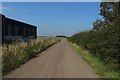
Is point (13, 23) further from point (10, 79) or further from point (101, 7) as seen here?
point (10, 79)

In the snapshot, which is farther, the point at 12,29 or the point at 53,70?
→ the point at 12,29

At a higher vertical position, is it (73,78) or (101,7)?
(101,7)

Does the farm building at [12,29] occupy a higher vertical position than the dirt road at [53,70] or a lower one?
higher

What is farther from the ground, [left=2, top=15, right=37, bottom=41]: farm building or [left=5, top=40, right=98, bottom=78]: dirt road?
[left=2, top=15, right=37, bottom=41]: farm building

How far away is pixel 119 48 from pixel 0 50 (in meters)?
7.79

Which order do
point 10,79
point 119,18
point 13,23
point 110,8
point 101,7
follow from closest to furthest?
point 10,79 → point 119,18 → point 110,8 → point 101,7 → point 13,23

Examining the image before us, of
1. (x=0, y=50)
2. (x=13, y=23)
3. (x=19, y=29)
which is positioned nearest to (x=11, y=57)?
(x=0, y=50)

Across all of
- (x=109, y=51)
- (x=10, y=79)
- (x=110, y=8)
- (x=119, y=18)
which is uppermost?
(x=110, y=8)

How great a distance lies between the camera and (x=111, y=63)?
15.1 m

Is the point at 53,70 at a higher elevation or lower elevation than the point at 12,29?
lower

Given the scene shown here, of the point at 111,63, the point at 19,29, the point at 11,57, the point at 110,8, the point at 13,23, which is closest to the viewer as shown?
the point at 111,63

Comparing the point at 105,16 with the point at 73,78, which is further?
the point at 105,16

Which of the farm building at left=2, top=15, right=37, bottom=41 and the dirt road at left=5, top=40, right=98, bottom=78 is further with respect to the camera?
the farm building at left=2, top=15, right=37, bottom=41

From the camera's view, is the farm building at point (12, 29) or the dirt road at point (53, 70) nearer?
the dirt road at point (53, 70)
